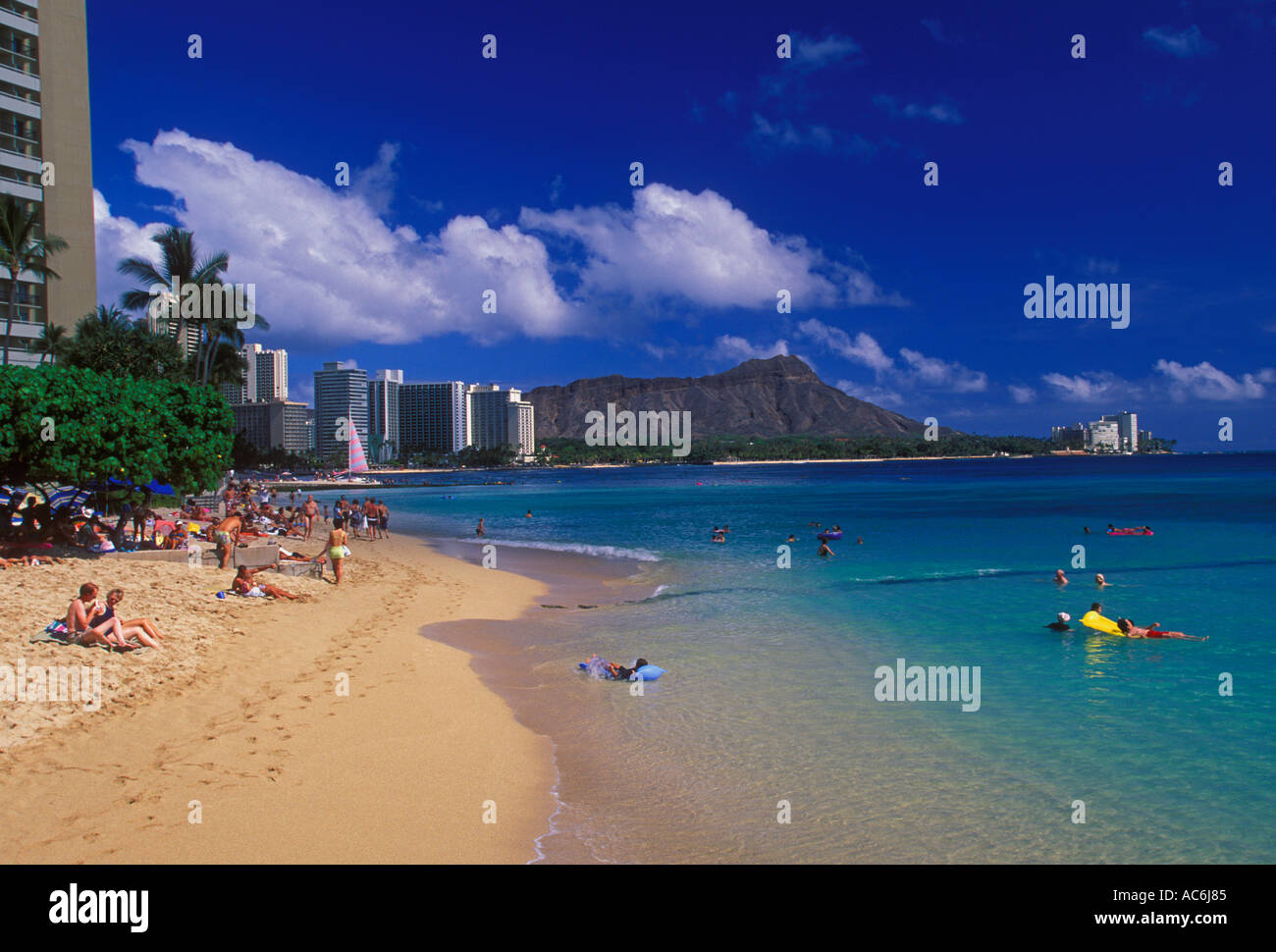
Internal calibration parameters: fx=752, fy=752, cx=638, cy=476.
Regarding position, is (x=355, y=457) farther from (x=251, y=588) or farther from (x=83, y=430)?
(x=251, y=588)

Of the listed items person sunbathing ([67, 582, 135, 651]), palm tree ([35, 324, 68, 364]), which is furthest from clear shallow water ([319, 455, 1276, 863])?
palm tree ([35, 324, 68, 364])

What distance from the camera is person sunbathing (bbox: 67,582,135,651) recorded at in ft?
31.7

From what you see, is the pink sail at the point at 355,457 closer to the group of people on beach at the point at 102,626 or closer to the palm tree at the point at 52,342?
the palm tree at the point at 52,342

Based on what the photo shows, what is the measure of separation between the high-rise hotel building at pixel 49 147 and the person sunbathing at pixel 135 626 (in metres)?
33.6

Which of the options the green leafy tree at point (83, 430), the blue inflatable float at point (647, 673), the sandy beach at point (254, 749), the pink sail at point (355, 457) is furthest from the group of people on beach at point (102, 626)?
the pink sail at point (355, 457)

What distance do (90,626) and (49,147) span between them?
1619 inches

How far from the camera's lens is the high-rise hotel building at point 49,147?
3631 centimetres

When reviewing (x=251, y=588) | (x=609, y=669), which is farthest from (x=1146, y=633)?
(x=251, y=588)

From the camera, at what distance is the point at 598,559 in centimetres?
2922

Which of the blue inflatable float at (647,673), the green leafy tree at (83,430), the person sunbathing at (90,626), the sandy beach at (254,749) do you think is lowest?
the blue inflatable float at (647,673)

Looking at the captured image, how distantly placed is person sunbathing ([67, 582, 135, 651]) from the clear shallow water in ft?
17.2
